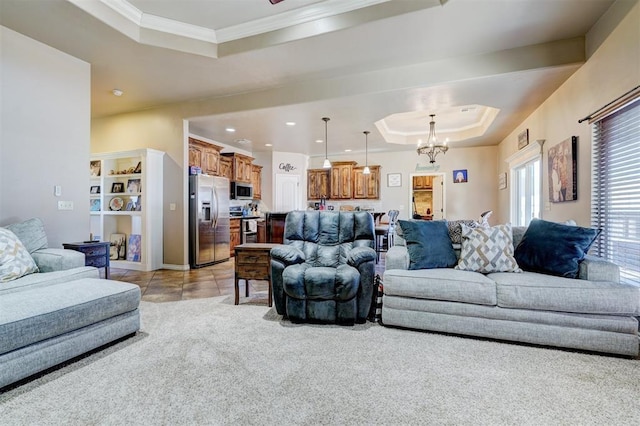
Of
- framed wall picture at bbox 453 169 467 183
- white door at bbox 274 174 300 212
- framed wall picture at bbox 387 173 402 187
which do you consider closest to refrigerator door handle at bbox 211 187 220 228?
white door at bbox 274 174 300 212

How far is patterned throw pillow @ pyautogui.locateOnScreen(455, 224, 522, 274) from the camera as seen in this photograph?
2754 millimetres

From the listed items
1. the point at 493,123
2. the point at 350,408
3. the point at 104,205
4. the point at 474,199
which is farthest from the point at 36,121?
the point at 474,199

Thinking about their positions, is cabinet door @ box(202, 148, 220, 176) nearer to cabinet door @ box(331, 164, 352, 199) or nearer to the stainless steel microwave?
the stainless steel microwave

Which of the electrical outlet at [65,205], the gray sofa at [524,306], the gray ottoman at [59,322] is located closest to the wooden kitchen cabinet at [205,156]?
the electrical outlet at [65,205]

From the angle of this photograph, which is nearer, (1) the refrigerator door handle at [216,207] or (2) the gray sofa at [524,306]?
(2) the gray sofa at [524,306]

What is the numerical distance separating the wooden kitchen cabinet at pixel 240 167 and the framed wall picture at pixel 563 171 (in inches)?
241

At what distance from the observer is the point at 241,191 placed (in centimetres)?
750

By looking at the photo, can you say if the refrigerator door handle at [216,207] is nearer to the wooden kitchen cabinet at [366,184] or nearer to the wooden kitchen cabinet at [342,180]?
the wooden kitchen cabinet at [342,180]

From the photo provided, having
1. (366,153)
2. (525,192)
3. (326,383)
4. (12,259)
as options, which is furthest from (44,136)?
(525,192)

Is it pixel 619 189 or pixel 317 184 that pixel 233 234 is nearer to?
pixel 317 184

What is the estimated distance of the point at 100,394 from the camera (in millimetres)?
1720

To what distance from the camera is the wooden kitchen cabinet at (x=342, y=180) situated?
339 inches

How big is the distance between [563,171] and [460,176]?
4.24 m

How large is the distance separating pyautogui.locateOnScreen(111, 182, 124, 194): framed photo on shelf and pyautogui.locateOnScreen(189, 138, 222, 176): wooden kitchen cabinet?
1294mm
